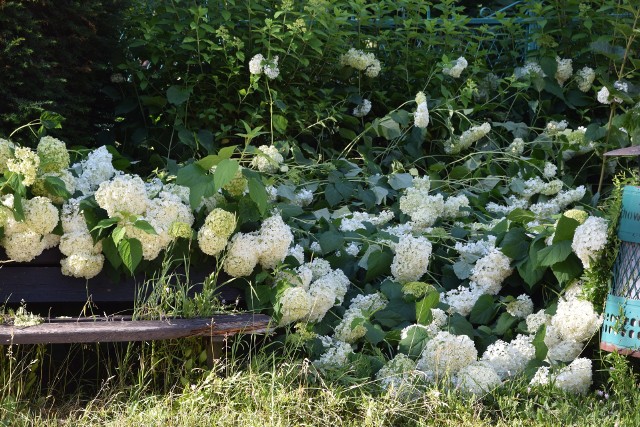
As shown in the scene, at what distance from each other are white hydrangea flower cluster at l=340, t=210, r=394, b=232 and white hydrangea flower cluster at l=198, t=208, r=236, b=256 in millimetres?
1010

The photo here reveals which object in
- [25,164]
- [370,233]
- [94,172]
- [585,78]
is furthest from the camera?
[585,78]

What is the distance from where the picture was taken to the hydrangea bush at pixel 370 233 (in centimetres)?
361

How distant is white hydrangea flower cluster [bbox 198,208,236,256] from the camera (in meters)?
3.69

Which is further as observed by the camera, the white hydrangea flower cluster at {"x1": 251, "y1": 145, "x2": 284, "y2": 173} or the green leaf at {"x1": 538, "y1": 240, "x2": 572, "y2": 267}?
the white hydrangea flower cluster at {"x1": 251, "y1": 145, "x2": 284, "y2": 173}

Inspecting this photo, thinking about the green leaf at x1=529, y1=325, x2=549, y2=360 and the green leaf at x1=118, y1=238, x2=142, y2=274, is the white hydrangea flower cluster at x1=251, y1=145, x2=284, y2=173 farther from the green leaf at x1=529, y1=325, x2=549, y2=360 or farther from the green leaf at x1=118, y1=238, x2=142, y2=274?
the green leaf at x1=529, y1=325, x2=549, y2=360

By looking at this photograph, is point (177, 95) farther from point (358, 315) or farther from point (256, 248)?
point (358, 315)

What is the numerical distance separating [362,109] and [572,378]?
2791mm

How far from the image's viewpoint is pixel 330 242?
4.28 metres

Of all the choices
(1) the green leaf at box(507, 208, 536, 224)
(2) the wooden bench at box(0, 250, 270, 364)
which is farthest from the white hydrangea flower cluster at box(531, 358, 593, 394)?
(2) the wooden bench at box(0, 250, 270, 364)

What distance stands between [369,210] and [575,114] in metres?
2.05

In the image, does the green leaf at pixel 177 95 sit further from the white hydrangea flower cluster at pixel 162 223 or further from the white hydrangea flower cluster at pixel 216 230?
the white hydrangea flower cluster at pixel 216 230

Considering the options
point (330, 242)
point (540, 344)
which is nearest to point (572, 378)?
point (540, 344)

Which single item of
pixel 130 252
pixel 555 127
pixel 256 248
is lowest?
pixel 555 127

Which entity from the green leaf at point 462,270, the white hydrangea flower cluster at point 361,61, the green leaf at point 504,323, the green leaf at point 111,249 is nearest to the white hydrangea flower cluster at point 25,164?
the green leaf at point 111,249
